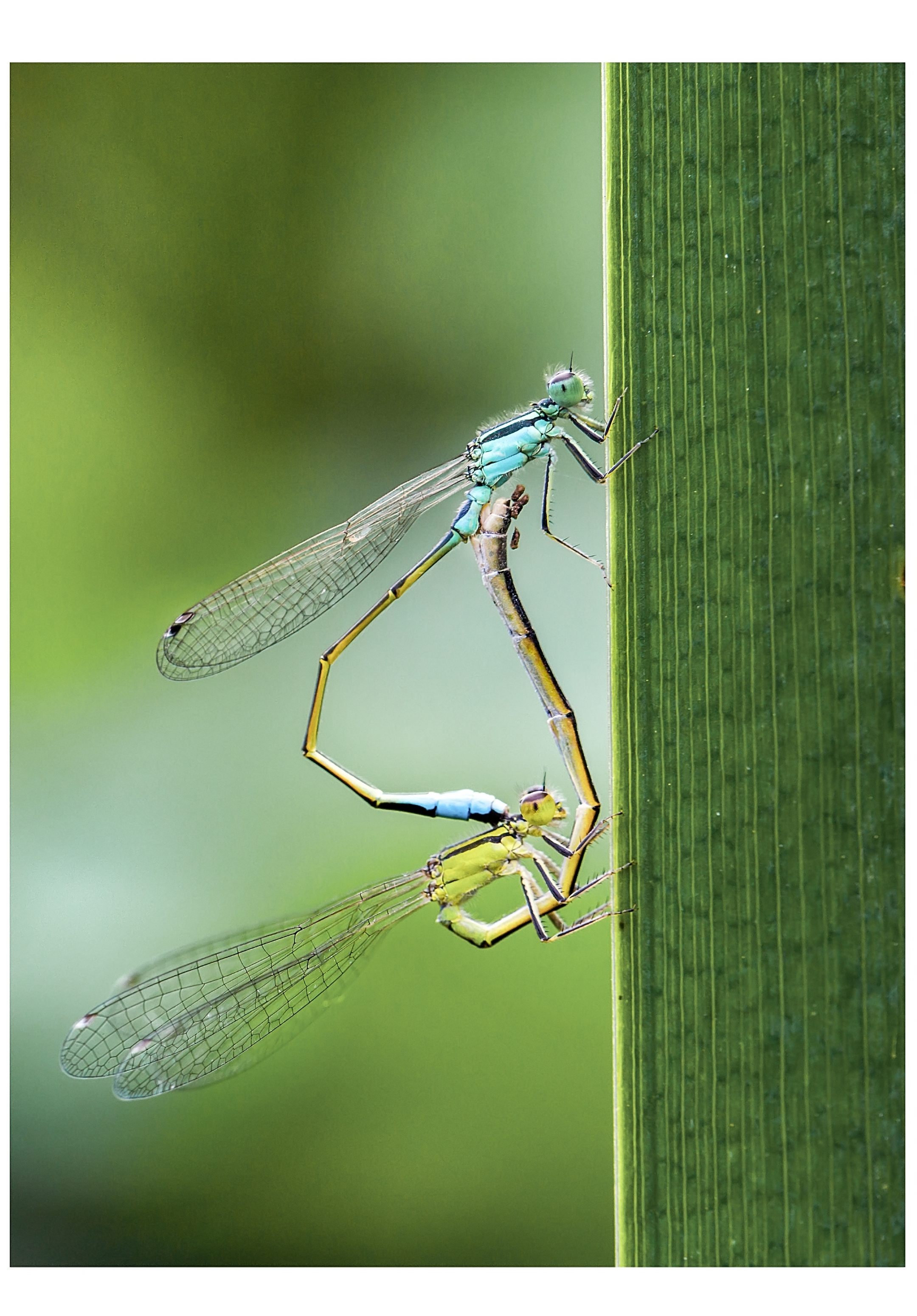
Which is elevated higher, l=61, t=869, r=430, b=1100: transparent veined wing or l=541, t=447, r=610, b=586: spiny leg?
l=541, t=447, r=610, b=586: spiny leg

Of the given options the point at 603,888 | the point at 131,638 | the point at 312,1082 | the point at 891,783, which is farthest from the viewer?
the point at 131,638

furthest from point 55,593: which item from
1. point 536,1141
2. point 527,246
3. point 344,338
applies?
point 536,1141

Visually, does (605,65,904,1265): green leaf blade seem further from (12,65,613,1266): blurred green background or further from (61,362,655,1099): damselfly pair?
(12,65,613,1266): blurred green background

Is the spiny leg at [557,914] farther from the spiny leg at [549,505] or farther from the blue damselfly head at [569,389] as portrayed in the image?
the blue damselfly head at [569,389]

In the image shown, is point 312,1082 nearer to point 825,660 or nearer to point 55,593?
point 55,593

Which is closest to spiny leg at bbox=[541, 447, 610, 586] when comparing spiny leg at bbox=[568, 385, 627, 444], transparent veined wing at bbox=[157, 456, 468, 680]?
spiny leg at bbox=[568, 385, 627, 444]

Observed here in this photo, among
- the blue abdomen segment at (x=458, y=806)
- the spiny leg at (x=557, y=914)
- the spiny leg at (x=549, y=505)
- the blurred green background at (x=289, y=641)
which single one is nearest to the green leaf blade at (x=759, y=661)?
the spiny leg at (x=557, y=914)

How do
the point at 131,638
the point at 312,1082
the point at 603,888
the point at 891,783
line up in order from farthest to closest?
the point at 131,638
the point at 312,1082
the point at 603,888
the point at 891,783
